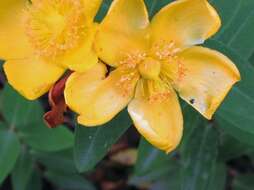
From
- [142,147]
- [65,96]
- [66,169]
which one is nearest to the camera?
[65,96]

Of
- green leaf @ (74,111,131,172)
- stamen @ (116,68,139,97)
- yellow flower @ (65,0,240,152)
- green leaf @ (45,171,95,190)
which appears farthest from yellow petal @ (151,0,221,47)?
green leaf @ (45,171,95,190)

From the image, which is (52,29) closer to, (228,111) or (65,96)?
(65,96)

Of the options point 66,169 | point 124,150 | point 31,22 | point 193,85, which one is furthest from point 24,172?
point 193,85

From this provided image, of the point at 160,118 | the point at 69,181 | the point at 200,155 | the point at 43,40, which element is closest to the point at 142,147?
the point at 200,155

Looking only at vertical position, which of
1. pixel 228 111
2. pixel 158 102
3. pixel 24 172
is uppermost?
pixel 158 102

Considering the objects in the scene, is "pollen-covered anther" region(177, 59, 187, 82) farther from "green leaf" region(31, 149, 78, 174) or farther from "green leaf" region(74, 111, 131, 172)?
"green leaf" region(31, 149, 78, 174)

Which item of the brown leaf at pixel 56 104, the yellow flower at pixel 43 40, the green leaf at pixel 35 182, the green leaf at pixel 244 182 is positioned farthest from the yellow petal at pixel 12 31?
the green leaf at pixel 244 182

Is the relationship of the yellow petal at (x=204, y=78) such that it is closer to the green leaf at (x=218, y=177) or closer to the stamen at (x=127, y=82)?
the stamen at (x=127, y=82)
